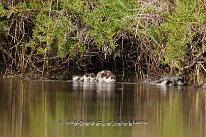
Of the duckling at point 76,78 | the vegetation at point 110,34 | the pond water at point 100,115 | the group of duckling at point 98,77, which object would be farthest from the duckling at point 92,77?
the pond water at point 100,115

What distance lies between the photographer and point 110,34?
273 inches

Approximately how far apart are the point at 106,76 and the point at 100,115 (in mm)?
4230

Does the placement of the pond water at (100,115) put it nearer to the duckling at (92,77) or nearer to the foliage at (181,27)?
the foliage at (181,27)

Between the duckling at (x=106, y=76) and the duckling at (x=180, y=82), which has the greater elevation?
the duckling at (x=106, y=76)

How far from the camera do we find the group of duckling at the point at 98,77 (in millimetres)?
7918

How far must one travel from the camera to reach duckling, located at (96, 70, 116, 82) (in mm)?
7902

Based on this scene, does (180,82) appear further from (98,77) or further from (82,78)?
(82,78)

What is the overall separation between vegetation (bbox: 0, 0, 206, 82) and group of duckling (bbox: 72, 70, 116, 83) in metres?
0.39

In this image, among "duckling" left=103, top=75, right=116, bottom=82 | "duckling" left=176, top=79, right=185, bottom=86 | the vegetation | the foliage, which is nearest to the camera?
the foliage

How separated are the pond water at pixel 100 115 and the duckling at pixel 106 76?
7.82ft

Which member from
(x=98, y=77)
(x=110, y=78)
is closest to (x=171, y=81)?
(x=110, y=78)

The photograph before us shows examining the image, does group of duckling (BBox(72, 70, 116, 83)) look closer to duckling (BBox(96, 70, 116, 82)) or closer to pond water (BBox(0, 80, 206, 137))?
duckling (BBox(96, 70, 116, 82))

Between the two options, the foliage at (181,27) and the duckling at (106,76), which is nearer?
the foliage at (181,27)

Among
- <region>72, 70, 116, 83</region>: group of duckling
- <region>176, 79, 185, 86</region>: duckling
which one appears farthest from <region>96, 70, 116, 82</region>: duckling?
<region>176, 79, 185, 86</region>: duckling
